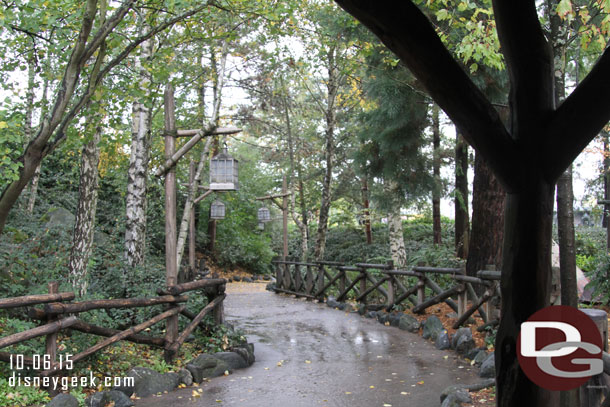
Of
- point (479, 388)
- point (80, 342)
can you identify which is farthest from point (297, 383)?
point (80, 342)

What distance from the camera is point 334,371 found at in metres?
7.10

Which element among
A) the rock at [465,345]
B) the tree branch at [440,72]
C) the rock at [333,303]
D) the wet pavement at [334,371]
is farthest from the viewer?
the rock at [333,303]

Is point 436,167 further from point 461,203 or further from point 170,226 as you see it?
point 170,226

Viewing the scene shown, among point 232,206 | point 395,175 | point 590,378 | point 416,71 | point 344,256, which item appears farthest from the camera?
point 232,206

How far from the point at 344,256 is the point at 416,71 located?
70.6ft

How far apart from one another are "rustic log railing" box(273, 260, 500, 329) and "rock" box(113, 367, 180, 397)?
16.7 feet

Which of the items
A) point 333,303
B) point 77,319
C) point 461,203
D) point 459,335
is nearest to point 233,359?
point 77,319

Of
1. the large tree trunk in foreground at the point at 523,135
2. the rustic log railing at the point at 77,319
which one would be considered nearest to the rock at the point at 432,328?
the rustic log railing at the point at 77,319

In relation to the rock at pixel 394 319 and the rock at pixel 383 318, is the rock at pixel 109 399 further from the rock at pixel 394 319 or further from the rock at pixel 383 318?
the rock at pixel 383 318

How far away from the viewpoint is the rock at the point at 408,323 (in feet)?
33.3

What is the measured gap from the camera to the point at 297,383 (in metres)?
6.56

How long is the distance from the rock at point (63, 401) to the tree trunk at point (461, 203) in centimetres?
1104

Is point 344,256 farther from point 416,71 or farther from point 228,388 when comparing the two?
point 416,71

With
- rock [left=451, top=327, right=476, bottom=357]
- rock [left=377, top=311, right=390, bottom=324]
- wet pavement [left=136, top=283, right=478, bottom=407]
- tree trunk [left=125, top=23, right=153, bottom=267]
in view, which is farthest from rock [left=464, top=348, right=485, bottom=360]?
tree trunk [left=125, top=23, right=153, bottom=267]
